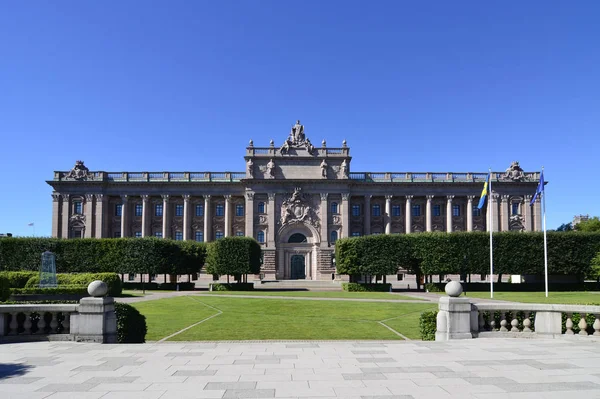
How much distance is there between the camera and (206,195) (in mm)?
83688

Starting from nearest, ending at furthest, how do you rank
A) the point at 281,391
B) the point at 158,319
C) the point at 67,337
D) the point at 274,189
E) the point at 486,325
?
the point at 281,391 → the point at 67,337 → the point at 486,325 → the point at 158,319 → the point at 274,189

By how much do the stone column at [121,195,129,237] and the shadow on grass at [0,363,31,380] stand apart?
248 feet

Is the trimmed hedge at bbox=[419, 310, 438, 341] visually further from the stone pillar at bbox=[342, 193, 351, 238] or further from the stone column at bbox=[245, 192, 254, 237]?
the stone column at bbox=[245, 192, 254, 237]

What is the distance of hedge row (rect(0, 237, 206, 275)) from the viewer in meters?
57.9

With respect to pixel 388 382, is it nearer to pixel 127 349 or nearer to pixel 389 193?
pixel 127 349

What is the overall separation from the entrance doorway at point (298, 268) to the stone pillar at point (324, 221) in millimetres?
4851

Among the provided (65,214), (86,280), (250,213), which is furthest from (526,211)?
(65,214)

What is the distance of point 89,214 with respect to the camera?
8144 centimetres

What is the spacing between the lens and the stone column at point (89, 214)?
265 feet

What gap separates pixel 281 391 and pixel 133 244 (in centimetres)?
5380

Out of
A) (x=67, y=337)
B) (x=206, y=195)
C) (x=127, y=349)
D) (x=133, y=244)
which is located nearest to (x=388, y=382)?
(x=127, y=349)

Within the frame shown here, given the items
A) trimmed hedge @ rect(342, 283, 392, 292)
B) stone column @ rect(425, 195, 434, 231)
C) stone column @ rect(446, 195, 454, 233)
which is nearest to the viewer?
trimmed hedge @ rect(342, 283, 392, 292)

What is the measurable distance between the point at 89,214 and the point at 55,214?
6.08m

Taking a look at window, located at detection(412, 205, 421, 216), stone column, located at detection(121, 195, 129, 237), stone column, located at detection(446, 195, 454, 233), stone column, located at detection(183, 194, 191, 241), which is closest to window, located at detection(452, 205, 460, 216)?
stone column, located at detection(446, 195, 454, 233)
